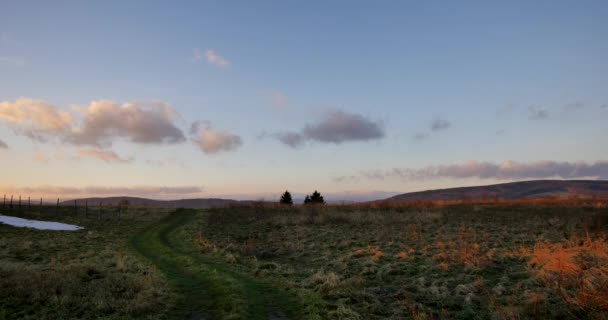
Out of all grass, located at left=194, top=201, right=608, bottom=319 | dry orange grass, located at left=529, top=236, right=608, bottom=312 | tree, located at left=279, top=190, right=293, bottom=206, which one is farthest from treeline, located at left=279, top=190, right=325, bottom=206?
dry orange grass, located at left=529, top=236, right=608, bottom=312

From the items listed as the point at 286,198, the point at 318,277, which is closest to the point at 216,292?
the point at 318,277

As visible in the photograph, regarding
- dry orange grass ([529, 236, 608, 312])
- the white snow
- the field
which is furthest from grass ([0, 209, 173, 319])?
the white snow

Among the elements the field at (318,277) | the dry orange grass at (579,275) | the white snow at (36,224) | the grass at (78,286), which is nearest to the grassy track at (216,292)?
the field at (318,277)

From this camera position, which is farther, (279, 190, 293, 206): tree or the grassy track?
(279, 190, 293, 206): tree

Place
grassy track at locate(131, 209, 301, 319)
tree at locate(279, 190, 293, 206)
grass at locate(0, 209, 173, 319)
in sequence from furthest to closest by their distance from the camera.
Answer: tree at locate(279, 190, 293, 206) < grass at locate(0, 209, 173, 319) < grassy track at locate(131, 209, 301, 319)

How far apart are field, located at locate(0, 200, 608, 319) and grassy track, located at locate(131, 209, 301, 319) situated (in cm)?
6

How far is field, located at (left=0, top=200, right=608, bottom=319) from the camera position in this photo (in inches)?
401

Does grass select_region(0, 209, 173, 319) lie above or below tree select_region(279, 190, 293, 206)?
below

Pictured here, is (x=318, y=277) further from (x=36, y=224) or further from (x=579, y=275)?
(x=36, y=224)

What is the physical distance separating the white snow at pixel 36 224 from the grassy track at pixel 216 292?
70.9ft

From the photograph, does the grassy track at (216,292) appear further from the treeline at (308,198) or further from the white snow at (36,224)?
the treeline at (308,198)

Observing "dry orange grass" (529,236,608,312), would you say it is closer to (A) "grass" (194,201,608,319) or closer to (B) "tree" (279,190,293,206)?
(A) "grass" (194,201,608,319)

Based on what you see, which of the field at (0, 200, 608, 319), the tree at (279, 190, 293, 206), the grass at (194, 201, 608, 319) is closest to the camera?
the grass at (194, 201, 608, 319)

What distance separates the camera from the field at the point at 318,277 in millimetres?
10188
